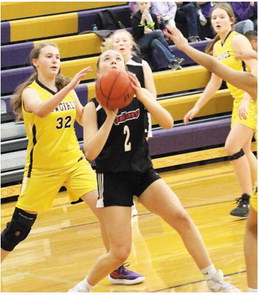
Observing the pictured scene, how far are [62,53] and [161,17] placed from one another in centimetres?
132

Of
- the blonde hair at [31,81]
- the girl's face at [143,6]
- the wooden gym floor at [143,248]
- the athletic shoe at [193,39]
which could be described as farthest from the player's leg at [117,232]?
the athletic shoe at [193,39]

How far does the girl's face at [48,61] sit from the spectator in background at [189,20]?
16.1 ft

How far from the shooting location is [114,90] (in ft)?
13.4

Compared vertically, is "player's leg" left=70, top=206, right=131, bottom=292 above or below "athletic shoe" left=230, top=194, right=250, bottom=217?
above

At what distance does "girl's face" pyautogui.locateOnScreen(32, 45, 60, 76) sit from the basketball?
0.97 meters

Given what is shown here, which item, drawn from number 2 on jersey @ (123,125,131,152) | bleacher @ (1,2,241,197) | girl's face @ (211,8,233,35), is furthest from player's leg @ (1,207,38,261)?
bleacher @ (1,2,241,197)

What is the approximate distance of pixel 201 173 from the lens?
27.2 ft

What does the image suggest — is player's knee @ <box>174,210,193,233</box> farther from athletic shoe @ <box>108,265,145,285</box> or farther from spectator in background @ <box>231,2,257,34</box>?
spectator in background @ <box>231,2,257,34</box>

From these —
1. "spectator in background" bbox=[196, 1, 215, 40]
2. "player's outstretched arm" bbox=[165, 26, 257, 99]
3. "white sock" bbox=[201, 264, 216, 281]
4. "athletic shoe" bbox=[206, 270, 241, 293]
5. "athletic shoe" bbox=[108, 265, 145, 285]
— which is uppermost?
"player's outstretched arm" bbox=[165, 26, 257, 99]

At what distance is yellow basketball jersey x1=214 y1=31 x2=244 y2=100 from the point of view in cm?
657

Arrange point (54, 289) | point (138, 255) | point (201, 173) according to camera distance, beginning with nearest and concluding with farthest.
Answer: point (54, 289) < point (138, 255) < point (201, 173)

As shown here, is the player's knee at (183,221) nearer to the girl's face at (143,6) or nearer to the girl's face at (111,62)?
the girl's face at (111,62)

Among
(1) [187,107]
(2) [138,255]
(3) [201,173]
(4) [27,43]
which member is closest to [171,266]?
(2) [138,255]

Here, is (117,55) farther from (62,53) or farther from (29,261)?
(62,53)
